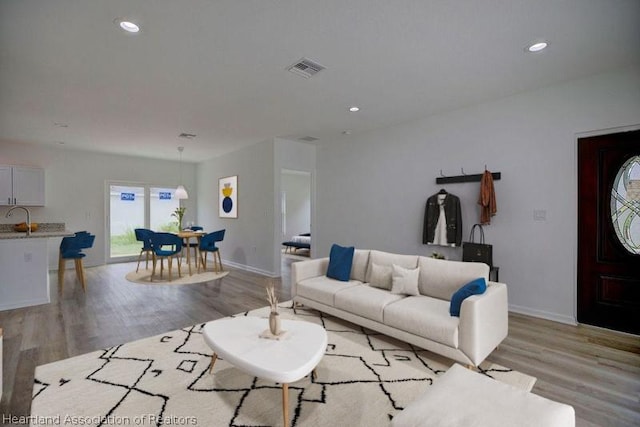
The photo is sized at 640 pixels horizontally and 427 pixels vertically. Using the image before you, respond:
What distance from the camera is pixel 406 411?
138cm

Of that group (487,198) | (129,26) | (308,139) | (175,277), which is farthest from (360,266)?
(175,277)

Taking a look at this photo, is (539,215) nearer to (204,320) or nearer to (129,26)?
(204,320)

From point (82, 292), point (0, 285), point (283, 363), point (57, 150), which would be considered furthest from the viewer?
point (57, 150)

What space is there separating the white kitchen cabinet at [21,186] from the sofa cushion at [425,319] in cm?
750

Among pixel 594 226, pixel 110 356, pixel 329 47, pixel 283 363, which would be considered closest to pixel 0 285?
pixel 110 356

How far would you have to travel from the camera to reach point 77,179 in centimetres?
708

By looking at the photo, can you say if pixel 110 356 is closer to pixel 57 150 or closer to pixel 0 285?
pixel 0 285

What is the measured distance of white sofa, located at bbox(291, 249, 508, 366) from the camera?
93.6 inches

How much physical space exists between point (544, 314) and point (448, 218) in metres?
1.60

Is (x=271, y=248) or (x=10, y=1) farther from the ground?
(x=10, y=1)

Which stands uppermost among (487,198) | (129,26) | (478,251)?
(129,26)

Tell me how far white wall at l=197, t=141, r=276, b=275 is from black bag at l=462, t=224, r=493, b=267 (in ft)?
11.4

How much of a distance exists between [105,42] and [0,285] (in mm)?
3645

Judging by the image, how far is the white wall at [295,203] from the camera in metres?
10.5
